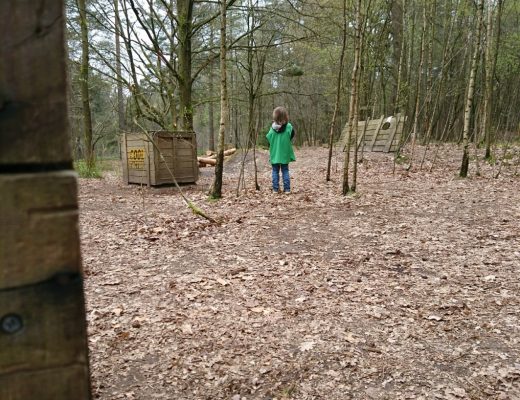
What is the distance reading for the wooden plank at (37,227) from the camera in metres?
0.66

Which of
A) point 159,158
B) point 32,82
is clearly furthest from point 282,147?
point 32,82

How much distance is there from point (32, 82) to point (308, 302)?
3300 mm

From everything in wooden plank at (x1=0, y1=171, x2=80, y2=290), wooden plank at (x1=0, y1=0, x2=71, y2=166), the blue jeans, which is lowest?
the blue jeans

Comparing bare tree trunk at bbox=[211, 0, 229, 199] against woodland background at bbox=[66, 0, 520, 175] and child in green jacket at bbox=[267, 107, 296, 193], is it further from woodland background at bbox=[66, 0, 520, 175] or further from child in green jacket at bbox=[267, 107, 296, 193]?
child in green jacket at bbox=[267, 107, 296, 193]

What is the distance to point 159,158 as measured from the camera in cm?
1057

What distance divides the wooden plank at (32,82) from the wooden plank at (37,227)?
0.13 feet

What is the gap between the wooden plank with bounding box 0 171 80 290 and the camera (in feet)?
2.17

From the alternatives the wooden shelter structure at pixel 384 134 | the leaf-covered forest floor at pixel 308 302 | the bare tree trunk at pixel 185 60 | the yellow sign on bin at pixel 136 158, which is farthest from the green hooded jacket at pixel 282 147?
the wooden shelter structure at pixel 384 134

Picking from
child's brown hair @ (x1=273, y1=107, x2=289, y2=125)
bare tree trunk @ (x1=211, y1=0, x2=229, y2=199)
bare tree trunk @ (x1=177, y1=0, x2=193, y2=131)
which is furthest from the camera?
bare tree trunk @ (x1=177, y1=0, x2=193, y2=131)

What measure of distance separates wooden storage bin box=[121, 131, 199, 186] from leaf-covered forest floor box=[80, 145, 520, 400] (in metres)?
3.50

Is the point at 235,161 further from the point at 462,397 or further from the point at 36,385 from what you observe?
the point at 36,385

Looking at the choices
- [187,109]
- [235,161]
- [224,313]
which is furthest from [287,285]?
[235,161]

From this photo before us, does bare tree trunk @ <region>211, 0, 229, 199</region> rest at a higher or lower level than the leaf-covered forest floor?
higher

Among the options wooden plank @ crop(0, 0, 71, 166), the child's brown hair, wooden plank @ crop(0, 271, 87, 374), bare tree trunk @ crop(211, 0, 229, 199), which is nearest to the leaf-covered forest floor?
bare tree trunk @ crop(211, 0, 229, 199)
